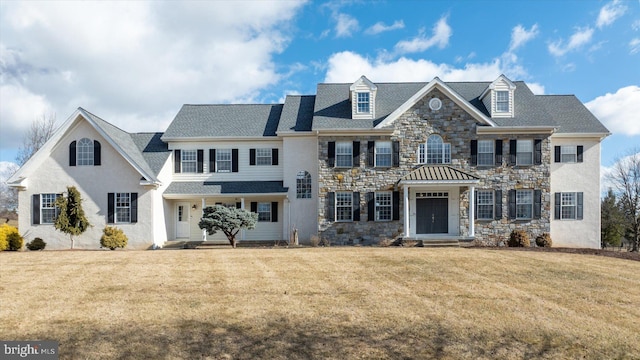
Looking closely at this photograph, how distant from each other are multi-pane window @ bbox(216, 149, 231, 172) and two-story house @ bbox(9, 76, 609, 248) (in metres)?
0.07

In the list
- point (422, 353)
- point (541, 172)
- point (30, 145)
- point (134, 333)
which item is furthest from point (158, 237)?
point (30, 145)

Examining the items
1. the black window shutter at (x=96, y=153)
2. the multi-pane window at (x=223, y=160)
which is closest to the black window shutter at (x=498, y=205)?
the multi-pane window at (x=223, y=160)

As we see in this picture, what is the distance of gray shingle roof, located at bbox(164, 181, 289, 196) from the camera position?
73.2ft

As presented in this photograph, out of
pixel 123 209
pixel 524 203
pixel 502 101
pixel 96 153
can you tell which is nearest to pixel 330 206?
pixel 524 203

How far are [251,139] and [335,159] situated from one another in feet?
17.2

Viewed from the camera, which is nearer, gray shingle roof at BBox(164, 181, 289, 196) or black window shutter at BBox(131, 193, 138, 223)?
black window shutter at BBox(131, 193, 138, 223)

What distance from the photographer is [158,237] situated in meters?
21.5

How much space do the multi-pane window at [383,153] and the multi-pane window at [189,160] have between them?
34.5 feet

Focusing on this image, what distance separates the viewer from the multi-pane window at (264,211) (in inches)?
920

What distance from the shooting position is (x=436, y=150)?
2183cm

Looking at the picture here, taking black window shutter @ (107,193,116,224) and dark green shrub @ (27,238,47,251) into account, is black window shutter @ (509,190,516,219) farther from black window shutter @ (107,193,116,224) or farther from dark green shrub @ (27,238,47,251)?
dark green shrub @ (27,238,47,251)

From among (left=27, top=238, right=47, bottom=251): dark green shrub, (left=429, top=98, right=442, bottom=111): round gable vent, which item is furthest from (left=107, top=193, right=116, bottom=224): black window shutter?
(left=429, top=98, right=442, bottom=111): round gable vent

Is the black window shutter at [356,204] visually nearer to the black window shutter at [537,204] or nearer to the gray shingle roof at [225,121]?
the gray shingle roof at [225,121]

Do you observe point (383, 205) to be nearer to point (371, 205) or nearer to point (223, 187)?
point (371, 205)
